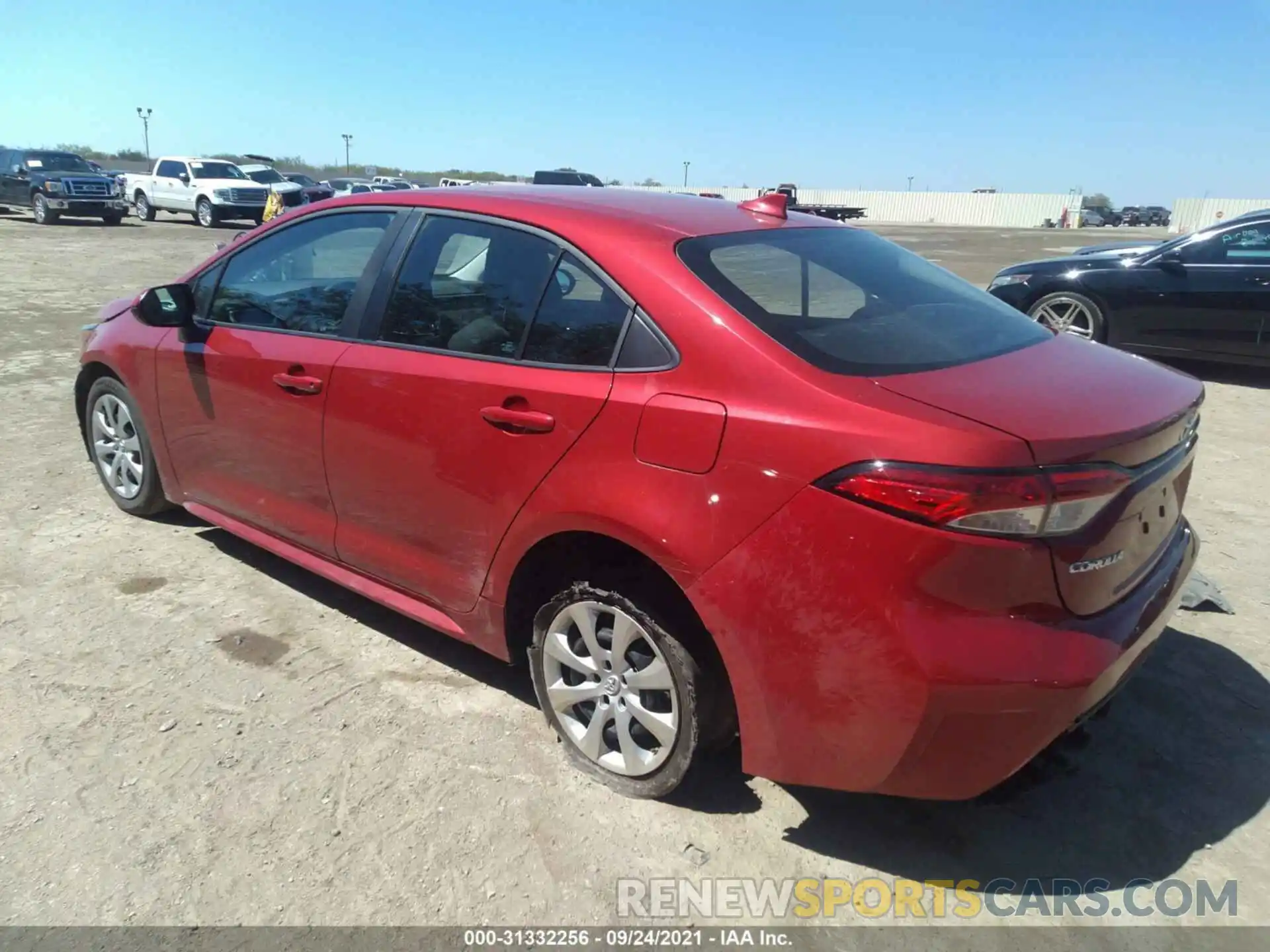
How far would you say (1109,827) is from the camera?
2574 mm

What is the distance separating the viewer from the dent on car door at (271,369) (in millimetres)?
3340

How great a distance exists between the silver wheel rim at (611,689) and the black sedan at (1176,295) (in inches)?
258

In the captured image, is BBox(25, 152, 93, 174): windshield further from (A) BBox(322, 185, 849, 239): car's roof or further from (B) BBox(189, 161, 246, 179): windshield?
(A) BBox(322, 185, 849, 239): car's roof

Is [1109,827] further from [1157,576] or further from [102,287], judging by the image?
[102,287]

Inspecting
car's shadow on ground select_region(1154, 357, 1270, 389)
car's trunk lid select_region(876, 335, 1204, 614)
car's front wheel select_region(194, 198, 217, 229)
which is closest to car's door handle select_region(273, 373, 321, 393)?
car's trunk lid select_region(876, 335, 1204, 614)

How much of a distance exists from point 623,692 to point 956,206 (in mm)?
80293

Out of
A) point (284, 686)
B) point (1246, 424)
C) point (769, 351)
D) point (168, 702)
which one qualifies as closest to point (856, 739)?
point (769, 351)

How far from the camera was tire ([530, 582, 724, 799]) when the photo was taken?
246cm

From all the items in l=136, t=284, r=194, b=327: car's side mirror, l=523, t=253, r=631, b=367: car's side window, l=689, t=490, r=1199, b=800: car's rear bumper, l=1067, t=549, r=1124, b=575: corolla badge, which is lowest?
l=689, t=490, r=1199, b=800: car's rear bumper

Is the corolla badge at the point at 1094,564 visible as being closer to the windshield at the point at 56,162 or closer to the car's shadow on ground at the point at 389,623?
the car's shadow on ground at the point at 389,623

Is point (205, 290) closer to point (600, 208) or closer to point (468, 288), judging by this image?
point (468, 288)

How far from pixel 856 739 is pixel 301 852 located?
1.54m

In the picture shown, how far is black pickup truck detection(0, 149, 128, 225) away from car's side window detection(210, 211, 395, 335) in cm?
2715

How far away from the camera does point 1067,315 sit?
8477 mm
